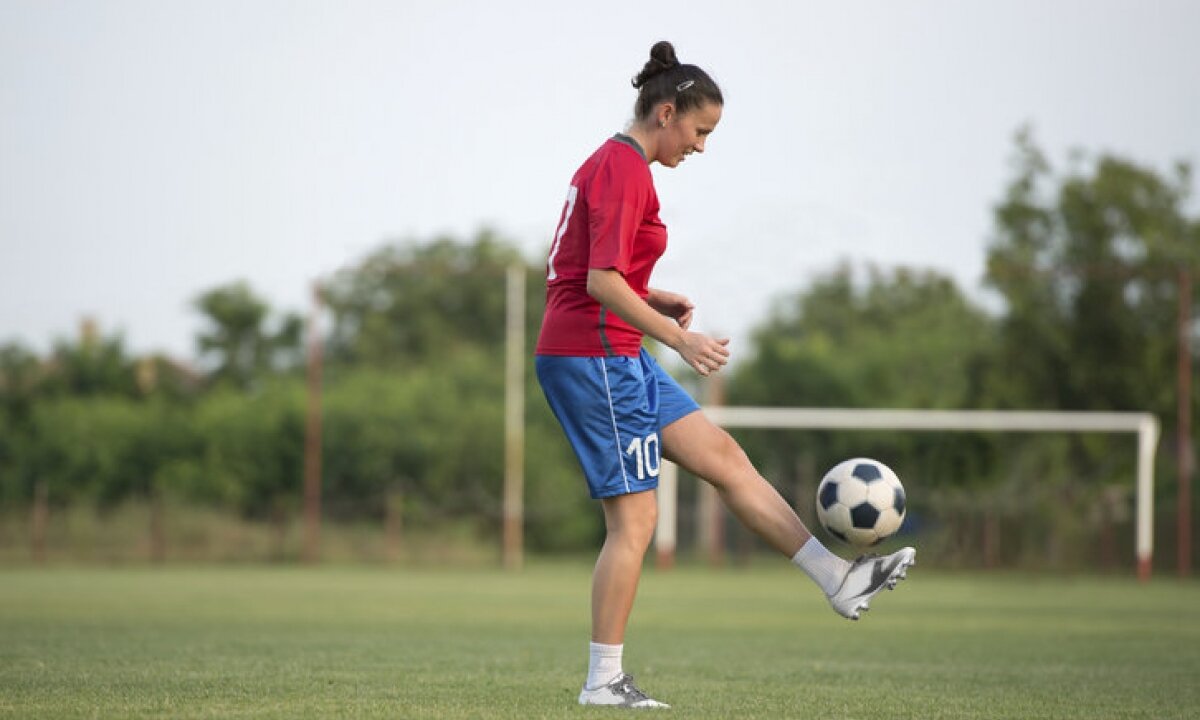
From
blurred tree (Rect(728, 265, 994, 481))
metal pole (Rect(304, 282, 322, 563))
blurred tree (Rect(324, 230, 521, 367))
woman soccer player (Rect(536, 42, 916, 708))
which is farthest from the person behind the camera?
blurred tree (Rect(324, 230, 521, 367))

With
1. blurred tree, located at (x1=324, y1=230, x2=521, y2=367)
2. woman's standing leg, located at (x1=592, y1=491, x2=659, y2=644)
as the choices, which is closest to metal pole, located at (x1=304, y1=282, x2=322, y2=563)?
blurred tree, located at (x1=324, y1=230, x2=521, y2=367)

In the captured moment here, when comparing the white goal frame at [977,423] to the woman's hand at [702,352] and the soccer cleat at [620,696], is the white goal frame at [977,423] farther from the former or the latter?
the woman's hand at [702,352]

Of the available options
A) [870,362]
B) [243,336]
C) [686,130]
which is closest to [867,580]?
[686,130]

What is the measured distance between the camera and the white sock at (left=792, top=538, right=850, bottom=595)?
16.2ft

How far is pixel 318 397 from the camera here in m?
25.3

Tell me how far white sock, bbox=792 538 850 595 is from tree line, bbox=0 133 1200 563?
62.5 ft

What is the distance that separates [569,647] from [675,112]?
379 cm

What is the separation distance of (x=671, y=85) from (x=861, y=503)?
1494 mm

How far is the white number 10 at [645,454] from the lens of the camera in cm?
485

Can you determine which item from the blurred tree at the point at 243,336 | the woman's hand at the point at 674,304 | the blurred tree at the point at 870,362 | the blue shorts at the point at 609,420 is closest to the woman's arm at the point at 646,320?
the blue shorts at the point at 609,420

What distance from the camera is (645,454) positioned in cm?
486

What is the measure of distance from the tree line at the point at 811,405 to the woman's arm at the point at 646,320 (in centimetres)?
1949

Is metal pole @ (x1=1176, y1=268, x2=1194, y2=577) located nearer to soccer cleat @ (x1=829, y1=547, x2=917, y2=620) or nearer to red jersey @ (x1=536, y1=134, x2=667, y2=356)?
soccer cleat @ (x1=829, y1=547, x2=917, y2=620)

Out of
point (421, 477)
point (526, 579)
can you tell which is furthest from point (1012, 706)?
point (421, 477)
